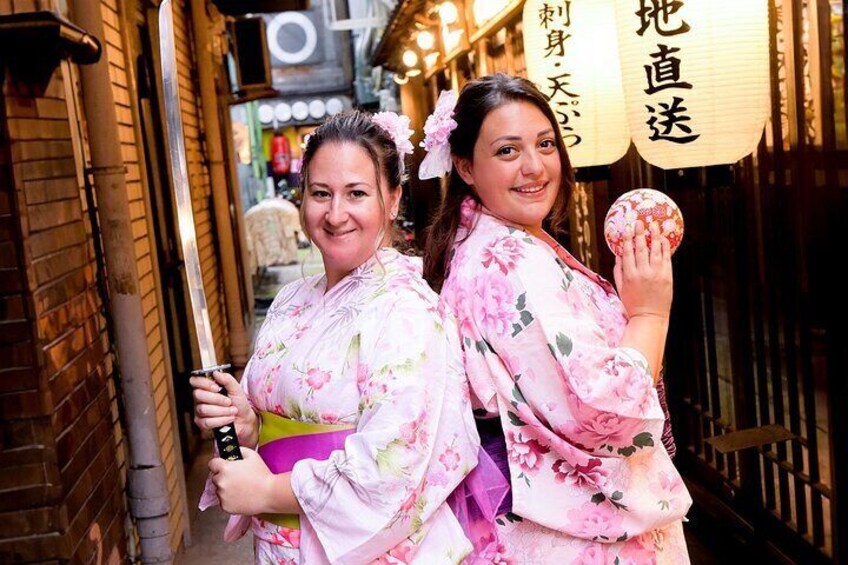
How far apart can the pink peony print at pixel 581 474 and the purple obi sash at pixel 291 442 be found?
0.84m

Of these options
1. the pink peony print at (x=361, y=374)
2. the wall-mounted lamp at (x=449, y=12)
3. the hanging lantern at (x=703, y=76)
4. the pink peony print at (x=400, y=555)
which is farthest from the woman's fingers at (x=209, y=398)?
the wall-mounted lamp at (x=449, y=12)

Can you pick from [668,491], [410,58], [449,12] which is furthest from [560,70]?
[410,58]

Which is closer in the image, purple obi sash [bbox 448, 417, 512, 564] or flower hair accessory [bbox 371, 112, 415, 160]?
purple obi sash [bbox 448, 417, 512, 564]

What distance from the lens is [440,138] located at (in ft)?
11.7

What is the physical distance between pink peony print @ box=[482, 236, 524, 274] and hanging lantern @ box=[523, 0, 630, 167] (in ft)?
8.02

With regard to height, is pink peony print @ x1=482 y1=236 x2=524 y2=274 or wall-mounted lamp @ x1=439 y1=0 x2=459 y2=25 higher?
wall-mounted lamp @ x1=439 y1=0 x2=459 y2=25

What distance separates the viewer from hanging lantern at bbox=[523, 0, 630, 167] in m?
5.56

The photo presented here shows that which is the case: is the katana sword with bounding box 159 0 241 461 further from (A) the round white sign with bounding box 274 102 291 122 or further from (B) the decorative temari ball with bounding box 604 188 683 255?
(A) the round white sign with bounding box 274 102 291 122

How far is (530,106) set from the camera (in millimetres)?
3414

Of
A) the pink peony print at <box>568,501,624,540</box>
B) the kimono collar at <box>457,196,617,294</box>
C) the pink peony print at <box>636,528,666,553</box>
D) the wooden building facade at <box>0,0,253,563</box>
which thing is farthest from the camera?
the wooden building facade at <box>0,0,253,563</box>

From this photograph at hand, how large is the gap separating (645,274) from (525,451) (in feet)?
2.71

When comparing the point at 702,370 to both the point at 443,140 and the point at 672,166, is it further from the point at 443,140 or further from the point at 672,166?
the point at 443,140

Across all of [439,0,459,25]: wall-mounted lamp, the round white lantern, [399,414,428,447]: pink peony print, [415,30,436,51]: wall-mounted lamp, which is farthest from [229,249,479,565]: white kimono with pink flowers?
the round white lantern

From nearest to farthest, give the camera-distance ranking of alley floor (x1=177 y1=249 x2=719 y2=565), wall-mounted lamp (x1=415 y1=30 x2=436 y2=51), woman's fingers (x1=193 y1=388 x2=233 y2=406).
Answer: woman's fingers (x1=193 y1=388 x2=233 y2=406) < alley floor (x1=177 y1=249 x2=719 y2=565) < wall-mounted lamp (x1=415 y1=30 x2=436 y2=51)
